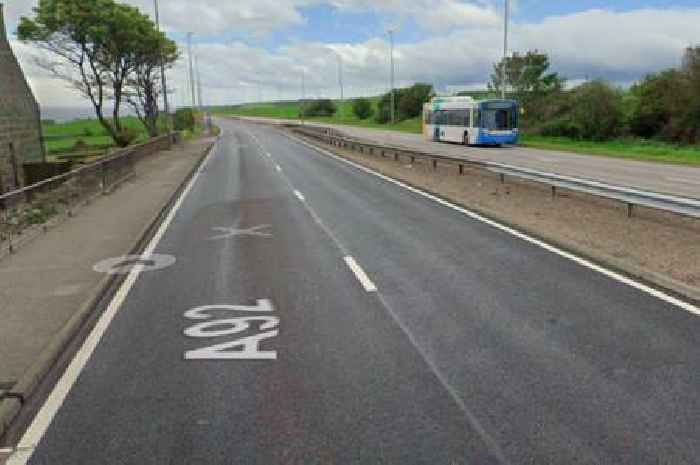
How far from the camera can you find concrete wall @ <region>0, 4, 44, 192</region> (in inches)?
943

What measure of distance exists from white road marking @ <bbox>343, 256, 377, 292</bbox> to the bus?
96.7 ft

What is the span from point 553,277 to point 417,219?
226 inches

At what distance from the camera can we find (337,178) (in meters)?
24.7

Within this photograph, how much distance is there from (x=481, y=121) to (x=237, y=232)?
28.6m

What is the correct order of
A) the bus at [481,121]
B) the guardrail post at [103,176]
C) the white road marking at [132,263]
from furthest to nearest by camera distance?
the bus at [481,121], the guardrail post at [103,176], the white road marking at [132,263]

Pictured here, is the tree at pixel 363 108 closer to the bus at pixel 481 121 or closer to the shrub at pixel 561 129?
the shrub at pixel 561 129

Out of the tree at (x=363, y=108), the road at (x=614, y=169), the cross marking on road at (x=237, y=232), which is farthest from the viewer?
the tree at (x=363, y=108)

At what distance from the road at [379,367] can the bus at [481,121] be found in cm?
2865

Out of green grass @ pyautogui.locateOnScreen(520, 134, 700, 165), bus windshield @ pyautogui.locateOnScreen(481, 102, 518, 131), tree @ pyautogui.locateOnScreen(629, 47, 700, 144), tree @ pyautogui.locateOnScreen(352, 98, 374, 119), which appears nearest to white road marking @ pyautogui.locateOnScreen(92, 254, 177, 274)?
green grass @ pyautogui.locateOnScreen(520, 134, 700, 165)

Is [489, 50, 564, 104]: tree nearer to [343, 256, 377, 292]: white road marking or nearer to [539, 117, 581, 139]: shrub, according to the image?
[539, 117, 581, 139]: shrub

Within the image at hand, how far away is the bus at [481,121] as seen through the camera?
38031 millimetres

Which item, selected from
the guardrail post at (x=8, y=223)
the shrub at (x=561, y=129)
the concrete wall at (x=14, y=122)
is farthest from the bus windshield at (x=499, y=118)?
the guardrail post at (x=8, y=223)

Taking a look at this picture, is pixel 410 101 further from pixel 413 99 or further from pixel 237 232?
pixel 237 232

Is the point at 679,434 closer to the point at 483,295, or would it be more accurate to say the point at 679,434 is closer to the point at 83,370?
the point at 483,295
